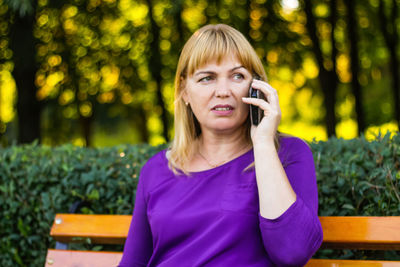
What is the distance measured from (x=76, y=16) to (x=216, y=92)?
10869 mm

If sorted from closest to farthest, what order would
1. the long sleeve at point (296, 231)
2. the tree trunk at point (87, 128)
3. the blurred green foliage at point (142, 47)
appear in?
1. the long sleeve at point (296, 231)
2. the blurred green foliage at point (142, 47)
3. the tree trunk at point (87, 128)

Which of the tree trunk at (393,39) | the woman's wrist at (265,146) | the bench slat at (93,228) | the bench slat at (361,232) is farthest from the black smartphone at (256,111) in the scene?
the tree trunk at (393,39)

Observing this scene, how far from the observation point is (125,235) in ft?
9.19

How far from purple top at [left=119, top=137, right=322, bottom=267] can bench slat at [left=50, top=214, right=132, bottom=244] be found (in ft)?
1.30

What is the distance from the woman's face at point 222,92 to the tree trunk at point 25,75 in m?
9.07

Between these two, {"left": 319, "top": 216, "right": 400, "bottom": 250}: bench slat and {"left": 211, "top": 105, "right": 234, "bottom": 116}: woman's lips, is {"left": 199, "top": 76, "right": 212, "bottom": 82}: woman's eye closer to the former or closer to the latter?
{"left": 211, "top": 105, "right": 234, "bottom": 116}: woman's lips

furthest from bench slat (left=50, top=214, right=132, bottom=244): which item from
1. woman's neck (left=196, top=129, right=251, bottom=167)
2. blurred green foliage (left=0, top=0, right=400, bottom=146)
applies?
blurred green foliage (left=0, top=0, right=400, bottom=146)

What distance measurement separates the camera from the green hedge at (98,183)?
2.71 m

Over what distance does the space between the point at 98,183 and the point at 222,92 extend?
1453 mm

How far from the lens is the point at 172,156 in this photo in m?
2.57

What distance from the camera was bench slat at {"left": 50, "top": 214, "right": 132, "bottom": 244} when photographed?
9.32 feet

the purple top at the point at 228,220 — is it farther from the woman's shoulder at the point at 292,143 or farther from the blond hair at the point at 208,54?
the blond hair at the point at 208,54

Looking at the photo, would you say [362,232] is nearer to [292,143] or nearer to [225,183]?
[292,143]

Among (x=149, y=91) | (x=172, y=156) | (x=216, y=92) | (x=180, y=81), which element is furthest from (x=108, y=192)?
(x=149, y=91)
